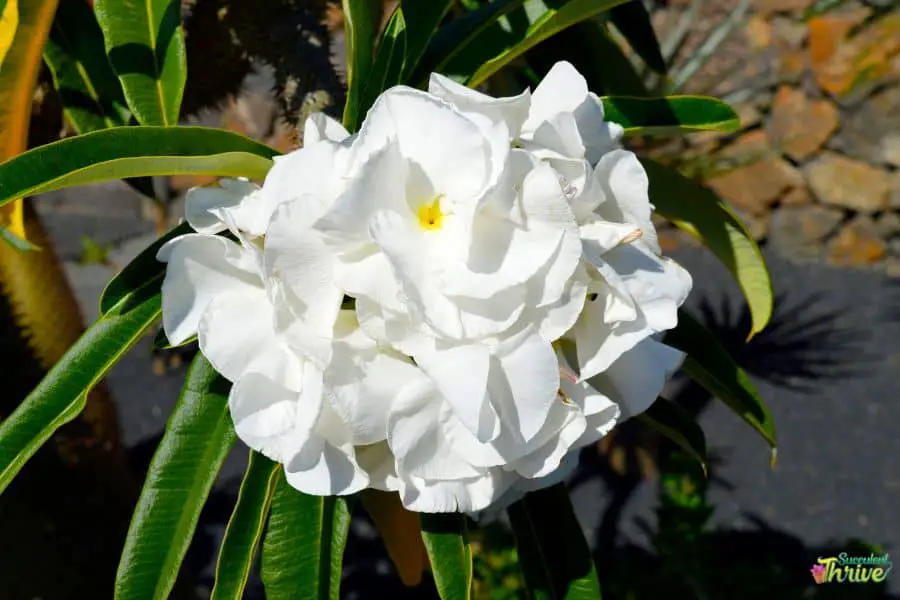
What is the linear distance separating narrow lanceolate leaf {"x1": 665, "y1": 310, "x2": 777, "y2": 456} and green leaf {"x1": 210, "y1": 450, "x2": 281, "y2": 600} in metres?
0.44

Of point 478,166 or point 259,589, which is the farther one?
point 259,589

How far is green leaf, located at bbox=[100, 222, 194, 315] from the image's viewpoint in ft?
2.14

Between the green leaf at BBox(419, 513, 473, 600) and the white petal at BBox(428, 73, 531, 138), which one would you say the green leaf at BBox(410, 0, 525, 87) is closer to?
the white petal at BBox(428, 73, 531, 138)

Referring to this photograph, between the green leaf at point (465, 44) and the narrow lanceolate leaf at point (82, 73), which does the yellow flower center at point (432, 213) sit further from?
the narrow lanceolate leaf at point (82, 73)

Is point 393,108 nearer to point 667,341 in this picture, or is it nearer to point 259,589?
point 667,341

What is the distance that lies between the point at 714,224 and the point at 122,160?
587 mm

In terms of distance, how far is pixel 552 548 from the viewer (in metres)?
0.79

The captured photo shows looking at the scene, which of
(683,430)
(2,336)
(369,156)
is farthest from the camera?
(2,336)

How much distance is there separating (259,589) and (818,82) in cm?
315

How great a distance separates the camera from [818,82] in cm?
353

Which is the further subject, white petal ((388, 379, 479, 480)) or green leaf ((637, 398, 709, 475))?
green leaf ((637, 398, 709, 475))

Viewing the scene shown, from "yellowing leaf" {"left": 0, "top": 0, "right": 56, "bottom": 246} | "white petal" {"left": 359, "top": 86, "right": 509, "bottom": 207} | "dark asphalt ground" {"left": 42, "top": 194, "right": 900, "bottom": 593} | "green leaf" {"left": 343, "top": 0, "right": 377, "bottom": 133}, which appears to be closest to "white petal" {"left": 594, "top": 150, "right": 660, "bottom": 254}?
"white petal" {"left": 359, "top": 86, "right": 509, "bottom": 207}

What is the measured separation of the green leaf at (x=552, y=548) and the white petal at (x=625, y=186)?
1.12ft

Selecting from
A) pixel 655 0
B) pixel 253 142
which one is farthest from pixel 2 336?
pixel 655 0
